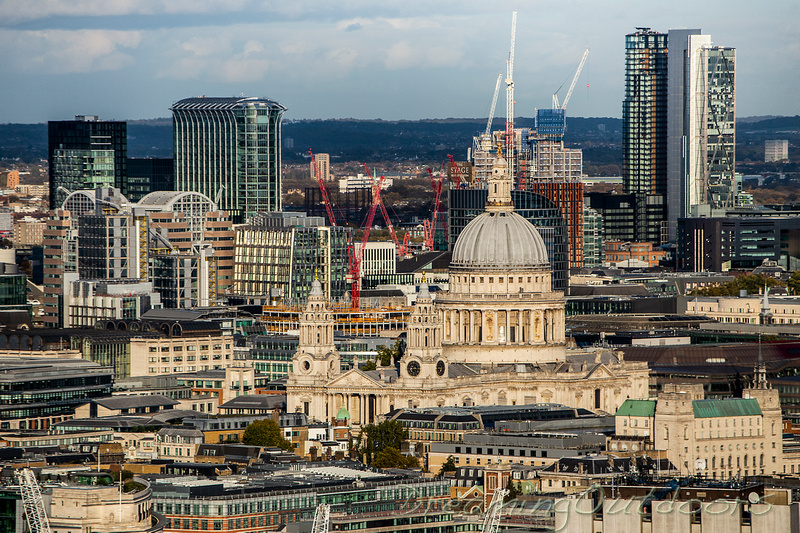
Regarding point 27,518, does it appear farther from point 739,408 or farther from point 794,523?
point 739,408

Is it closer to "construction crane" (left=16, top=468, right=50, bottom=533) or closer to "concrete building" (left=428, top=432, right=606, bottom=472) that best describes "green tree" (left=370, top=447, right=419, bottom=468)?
"concrete building" (left=428, top=432, right=606, bottom=472)

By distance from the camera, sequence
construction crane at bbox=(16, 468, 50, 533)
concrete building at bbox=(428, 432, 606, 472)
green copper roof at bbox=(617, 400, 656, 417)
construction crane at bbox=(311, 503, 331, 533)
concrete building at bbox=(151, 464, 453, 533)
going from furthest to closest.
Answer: green copper roof at bbox=(617, 400, 656, 417) < concrete building at bbox=(428, 432, 606, 472) < concrete building at bbox=(151, 464, 453, 533) < construction crane at bbox=(16, 468, 50, 533) < construction crane at bbox=(311, 503, 331, 533)

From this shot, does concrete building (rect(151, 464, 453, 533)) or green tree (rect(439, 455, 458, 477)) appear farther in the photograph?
green tree (rect(439, 455, 458, 477))

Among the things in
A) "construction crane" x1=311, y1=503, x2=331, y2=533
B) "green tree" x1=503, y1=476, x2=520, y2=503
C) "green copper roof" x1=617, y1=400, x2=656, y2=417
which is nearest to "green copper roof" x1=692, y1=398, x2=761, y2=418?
"green copper roof" x1=617, y1=400, x2=656, y2=417

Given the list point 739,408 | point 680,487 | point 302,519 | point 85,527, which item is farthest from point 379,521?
point 739,408

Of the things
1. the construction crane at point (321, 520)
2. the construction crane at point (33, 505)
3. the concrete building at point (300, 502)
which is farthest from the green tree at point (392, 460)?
the construction crane at point (33, 505)

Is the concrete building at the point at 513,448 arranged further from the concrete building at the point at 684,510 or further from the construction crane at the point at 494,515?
the concrete building at the point at 684,510

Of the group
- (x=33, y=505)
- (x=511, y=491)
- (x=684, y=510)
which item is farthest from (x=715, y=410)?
(x=684, y=510)
